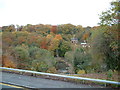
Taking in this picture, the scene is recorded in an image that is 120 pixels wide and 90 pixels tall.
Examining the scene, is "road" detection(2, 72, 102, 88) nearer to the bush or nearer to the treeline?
the treeline

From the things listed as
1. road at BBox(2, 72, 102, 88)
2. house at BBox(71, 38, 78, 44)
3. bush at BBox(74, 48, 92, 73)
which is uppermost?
house at BBox(71, 38, 78, 44)

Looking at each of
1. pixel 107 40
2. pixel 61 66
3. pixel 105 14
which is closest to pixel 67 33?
pixel 61 66

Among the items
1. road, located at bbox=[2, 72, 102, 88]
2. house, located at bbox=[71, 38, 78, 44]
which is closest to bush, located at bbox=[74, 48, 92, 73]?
house, located at bbox=[71, 38, 78, 44]

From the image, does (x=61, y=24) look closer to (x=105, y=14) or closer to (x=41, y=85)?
(x=105, y=14)

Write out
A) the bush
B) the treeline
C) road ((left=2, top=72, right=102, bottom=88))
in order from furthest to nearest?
1. the bush
2. the treeline
3. road ((left=2, top=72, right=102, bottom=88))

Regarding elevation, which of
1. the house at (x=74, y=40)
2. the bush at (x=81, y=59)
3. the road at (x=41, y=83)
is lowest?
the bush at (x=81, y=59)

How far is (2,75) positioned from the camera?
279 inches

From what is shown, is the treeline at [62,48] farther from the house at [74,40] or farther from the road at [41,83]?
the road at [41,83]

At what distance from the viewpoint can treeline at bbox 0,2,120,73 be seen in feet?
35.1

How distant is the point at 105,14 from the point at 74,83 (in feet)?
20.0

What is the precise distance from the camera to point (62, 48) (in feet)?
162

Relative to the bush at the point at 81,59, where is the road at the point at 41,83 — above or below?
above

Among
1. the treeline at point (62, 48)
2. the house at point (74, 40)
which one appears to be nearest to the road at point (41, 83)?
the treeline at point (62, 48)

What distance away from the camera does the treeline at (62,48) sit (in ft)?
35.1
